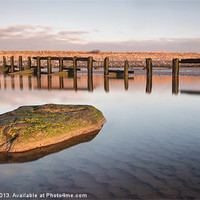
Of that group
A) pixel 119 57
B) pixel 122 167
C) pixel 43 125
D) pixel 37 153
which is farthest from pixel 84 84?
pixel 119 57

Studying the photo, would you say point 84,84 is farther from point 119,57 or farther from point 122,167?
point 119,57

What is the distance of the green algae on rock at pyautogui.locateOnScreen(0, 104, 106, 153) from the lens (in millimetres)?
5438

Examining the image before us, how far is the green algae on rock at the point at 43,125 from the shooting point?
544cm

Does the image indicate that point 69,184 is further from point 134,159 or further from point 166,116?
point 166,116

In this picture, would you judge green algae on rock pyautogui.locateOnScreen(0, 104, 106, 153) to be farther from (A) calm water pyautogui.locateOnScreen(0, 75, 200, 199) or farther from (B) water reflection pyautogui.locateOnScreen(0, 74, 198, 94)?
(B) water reflection pyautogui.locateOnScreen(0, 74, 198, 94)

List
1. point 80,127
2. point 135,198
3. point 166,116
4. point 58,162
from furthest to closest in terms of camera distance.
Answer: point 166,116
point 80,127
point 58,162
point 135,198

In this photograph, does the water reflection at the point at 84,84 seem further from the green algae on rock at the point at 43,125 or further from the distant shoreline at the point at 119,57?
the distant shoreline at the point at 119,57

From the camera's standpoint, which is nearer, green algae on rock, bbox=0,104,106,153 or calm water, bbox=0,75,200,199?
calm water, bbox=0,75,200,199

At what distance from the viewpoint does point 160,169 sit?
436 centimetres

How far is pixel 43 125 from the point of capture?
5895 mm

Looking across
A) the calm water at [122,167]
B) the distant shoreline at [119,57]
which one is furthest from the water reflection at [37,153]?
the distant shoreline at [119,57]

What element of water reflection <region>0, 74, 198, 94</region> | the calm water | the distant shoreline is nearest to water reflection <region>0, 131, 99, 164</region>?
the calm water

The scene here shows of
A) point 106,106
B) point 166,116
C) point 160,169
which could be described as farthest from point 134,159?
point 106,106

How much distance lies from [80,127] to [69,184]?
2.62 m
